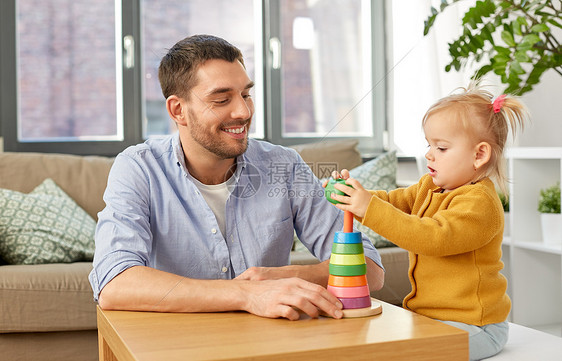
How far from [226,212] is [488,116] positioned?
1.88 feet

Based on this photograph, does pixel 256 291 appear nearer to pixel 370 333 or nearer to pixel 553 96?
pixel 370 333

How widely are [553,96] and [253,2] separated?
5.07 feet

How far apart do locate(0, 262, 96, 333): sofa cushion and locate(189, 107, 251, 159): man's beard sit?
82cm

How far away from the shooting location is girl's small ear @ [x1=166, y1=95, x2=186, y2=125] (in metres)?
1.44

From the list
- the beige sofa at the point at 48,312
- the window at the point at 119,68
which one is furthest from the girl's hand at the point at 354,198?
the window at the point at 119,68

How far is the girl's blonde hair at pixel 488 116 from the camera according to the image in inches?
43.8

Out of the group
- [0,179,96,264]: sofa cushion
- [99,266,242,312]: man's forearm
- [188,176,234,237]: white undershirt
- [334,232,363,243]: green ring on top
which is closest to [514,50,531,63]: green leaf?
[188,176,234,237]: white undershirt

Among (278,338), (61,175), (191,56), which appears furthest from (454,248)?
(61,175)

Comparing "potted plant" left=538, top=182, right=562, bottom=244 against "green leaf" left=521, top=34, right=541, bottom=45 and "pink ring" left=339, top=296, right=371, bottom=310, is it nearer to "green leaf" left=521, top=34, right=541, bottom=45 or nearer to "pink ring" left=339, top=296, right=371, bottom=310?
"green leaf" left=521, top=34, right=541, bottom=45

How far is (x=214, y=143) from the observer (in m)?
1.34

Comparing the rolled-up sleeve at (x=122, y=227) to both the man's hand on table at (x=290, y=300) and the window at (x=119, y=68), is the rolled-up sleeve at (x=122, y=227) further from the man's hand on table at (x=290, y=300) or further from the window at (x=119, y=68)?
the window at (x=119, y=68)

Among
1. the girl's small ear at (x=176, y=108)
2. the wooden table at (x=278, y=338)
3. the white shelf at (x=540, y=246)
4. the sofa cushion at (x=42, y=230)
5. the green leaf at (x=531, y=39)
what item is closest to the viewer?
the wooden table at (x=278, y=338)

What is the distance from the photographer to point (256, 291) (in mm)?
1005

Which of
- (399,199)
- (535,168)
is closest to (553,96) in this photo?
(535,168)
